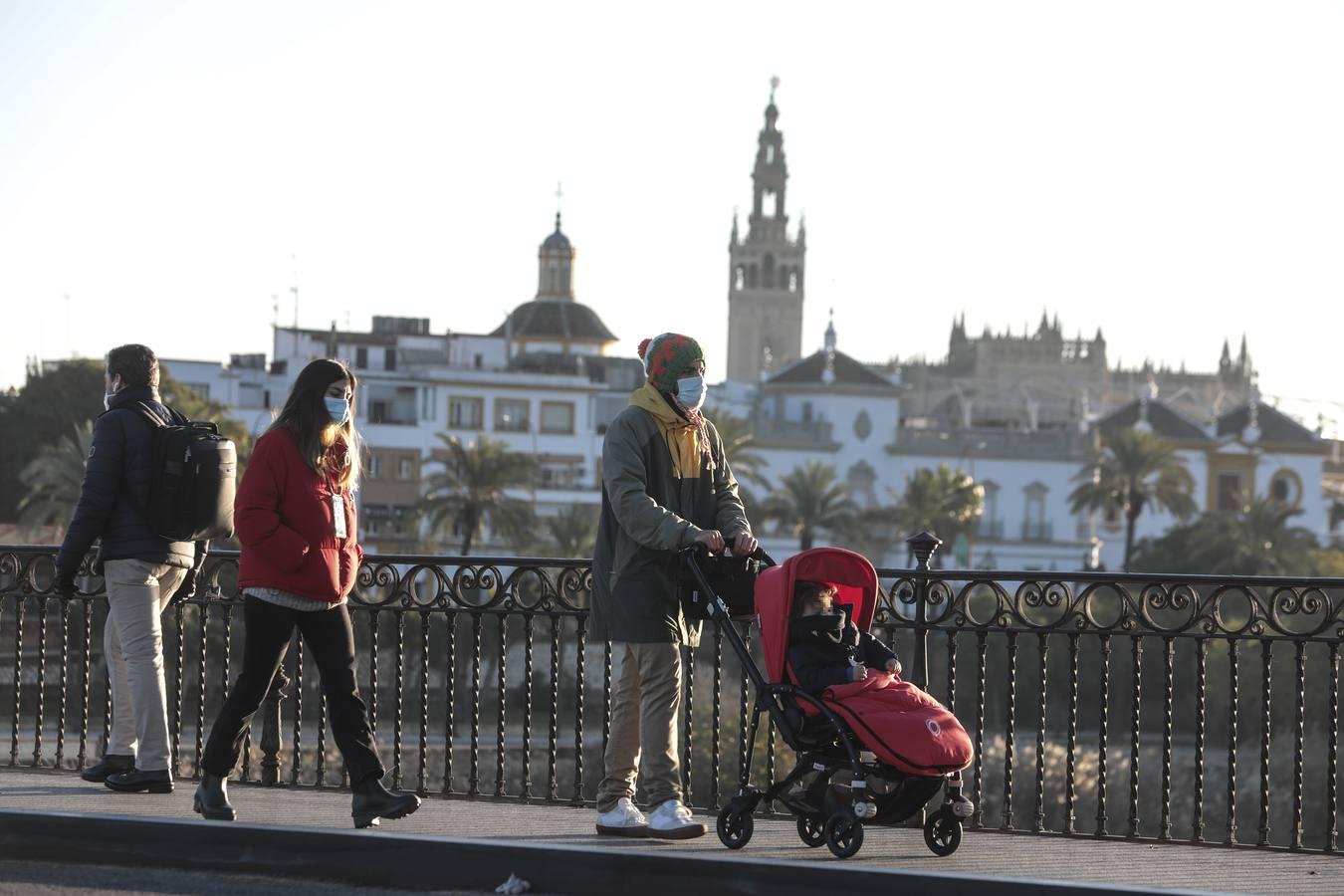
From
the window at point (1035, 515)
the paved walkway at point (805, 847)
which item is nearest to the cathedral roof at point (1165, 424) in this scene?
the window at point (1035, 515)

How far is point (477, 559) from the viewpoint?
9.44m

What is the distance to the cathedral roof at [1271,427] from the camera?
112m

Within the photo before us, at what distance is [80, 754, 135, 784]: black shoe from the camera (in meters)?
9.07

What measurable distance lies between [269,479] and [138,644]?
1.34m

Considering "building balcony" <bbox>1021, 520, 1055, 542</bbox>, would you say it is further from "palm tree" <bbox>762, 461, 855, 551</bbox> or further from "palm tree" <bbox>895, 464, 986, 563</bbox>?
"palm tree" <bbox>762, 461, 855, 551</bbox>

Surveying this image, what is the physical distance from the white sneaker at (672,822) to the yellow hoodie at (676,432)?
124cm

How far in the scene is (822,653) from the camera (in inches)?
305

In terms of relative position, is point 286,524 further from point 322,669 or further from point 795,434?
point 795,434

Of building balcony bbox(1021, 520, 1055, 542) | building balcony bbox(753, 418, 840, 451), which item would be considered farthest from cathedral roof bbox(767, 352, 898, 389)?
building balcony bbox(1021, 520, 1055, 542)

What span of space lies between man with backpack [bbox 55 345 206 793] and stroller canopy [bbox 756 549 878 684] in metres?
2.58

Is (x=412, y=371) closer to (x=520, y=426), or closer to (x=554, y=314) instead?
(x=520, y=426)

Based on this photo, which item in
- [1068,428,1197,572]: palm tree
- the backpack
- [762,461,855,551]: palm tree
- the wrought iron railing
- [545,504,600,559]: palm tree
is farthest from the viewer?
[1068,428,1197,572]: palm tree

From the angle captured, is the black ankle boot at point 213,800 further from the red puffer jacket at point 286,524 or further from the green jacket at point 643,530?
the green jacket at point 643,530

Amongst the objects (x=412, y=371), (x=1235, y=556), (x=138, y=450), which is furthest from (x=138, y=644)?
(x=412, y=371)
